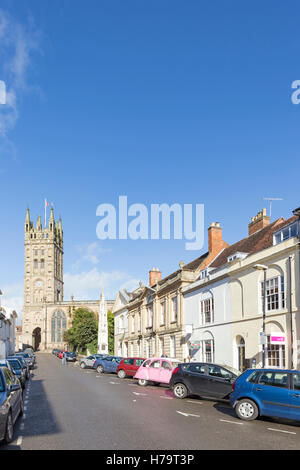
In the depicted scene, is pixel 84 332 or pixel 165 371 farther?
pixel 84 332

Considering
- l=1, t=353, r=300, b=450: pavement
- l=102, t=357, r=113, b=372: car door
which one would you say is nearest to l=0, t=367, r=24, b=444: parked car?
l=1, t=353, r=300, b=450: pavement

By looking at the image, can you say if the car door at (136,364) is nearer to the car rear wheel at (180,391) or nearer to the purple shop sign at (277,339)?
the car rear wheel at (180,391)

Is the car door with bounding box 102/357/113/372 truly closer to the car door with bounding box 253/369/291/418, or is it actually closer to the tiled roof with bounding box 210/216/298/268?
the tiled roof with bounding box 210/216/298/268

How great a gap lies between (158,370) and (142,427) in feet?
42.9

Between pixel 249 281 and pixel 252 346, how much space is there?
3.52 meters

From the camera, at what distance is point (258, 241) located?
28516 mm

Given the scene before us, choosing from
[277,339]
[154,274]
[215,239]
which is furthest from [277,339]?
[154,274]

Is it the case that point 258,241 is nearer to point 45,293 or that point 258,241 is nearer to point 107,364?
point 107,364

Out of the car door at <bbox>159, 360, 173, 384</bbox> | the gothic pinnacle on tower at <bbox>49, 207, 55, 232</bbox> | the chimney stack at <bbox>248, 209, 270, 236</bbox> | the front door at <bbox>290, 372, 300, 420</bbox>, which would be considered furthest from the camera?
the gothic pinnacle on tower at <bbox>49, 207, 55, 232</bbox>

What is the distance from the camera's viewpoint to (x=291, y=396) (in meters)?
11.9

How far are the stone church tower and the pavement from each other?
108 m

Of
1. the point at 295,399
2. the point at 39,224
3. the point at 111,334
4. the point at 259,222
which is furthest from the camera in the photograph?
the point at 39,224

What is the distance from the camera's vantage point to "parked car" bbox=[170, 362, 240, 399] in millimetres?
17188
